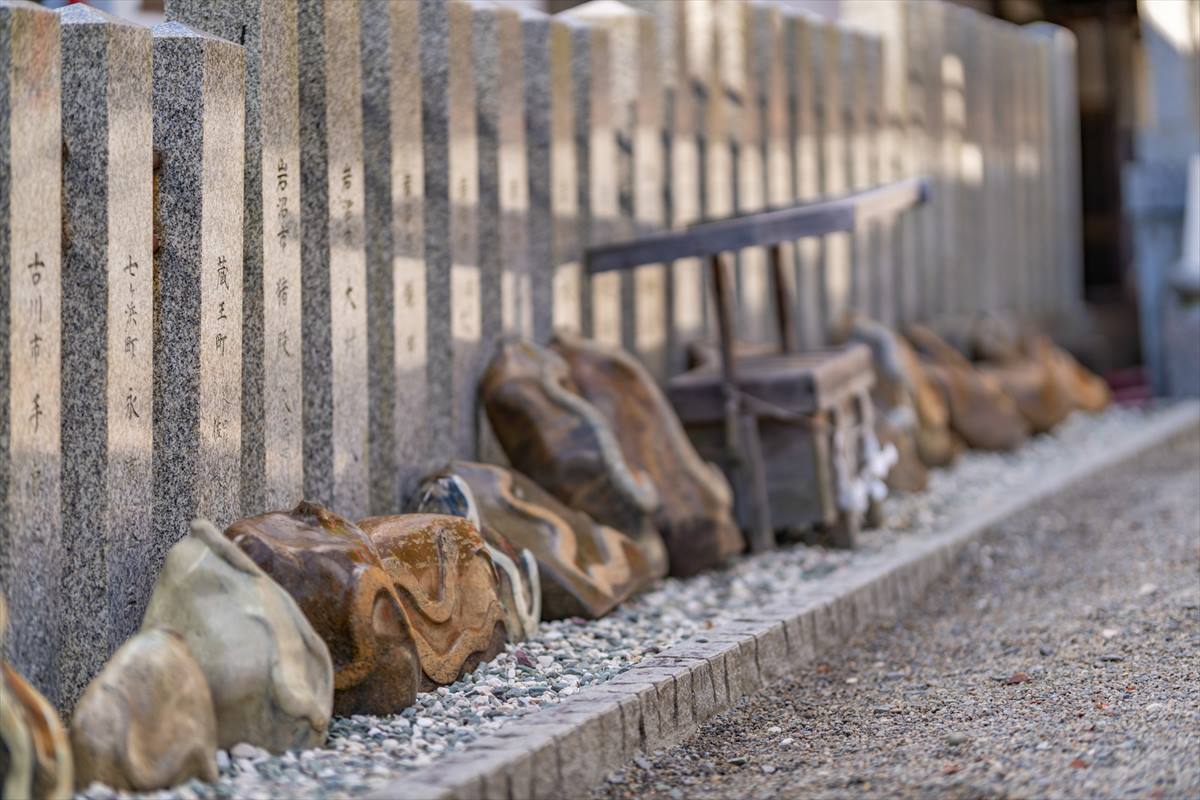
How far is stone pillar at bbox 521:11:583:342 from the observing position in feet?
19.8

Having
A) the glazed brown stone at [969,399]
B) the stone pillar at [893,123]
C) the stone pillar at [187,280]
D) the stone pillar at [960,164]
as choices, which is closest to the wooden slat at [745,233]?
the stone pillar at [187,280]

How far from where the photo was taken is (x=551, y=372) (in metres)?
5.66

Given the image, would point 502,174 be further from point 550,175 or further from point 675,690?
point 675,690

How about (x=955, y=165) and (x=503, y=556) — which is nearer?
(x=503, y=556)

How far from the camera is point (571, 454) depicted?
5473 mm

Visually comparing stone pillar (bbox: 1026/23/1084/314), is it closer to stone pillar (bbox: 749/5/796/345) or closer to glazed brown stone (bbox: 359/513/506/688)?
stone pillar (bbox: 749/5/796/345)

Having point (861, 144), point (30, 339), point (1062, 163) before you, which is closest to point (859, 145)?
point (861, 144)

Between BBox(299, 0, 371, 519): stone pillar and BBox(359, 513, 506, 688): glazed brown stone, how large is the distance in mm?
501

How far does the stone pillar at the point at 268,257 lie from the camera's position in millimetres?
4441

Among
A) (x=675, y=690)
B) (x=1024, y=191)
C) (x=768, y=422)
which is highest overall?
(x=1024, y=191)

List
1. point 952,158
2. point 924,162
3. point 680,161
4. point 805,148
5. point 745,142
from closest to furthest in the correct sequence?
point 680,161 → point 745,142 → point 805,148 → point 924,162 → point 952,158

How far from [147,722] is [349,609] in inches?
24.3

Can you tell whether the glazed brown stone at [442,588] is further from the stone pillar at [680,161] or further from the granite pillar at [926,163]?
the granite pillar at [926,163]

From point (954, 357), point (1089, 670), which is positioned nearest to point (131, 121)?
point (1089, 670)
